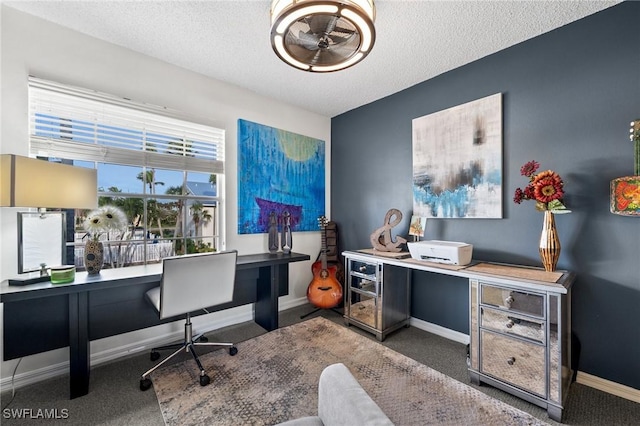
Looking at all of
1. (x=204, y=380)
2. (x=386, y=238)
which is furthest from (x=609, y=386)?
(x=204, y=380)

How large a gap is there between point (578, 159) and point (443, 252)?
117 centimetres

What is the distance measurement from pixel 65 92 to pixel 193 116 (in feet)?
3.07

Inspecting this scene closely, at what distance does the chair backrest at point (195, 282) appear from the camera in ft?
6.05

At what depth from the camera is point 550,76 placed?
2.07m

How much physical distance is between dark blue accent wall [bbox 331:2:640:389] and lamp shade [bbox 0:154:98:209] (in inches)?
119

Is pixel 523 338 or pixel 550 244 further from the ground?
pixel 550 244

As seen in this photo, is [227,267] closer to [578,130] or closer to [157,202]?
[157,202]

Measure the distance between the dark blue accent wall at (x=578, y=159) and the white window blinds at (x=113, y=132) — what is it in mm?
2526

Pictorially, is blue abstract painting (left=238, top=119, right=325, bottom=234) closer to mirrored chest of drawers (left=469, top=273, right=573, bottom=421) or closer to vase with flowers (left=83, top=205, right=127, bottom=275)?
vase with flowers (left=83, top=205, right=127, bottom=275)

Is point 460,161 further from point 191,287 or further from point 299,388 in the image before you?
point 191,287

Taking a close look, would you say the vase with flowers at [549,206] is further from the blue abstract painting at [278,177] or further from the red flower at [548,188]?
the blue abstract painting at [278,177]

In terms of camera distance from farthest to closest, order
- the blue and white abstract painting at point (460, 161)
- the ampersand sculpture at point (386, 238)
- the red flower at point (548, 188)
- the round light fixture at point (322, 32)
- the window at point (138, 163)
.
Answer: the ampersand sculpture at point (386, 238), the blue and white abstract painting at point (460, 161), the window at point (138, 163), the red flower at point (548, 188), the round light fixture at point (322, 32)

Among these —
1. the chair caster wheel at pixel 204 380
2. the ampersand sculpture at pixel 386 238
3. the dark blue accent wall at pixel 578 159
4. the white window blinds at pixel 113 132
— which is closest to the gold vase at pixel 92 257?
the white window blinds at pixel 113 132

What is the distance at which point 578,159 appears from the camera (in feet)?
6.38
